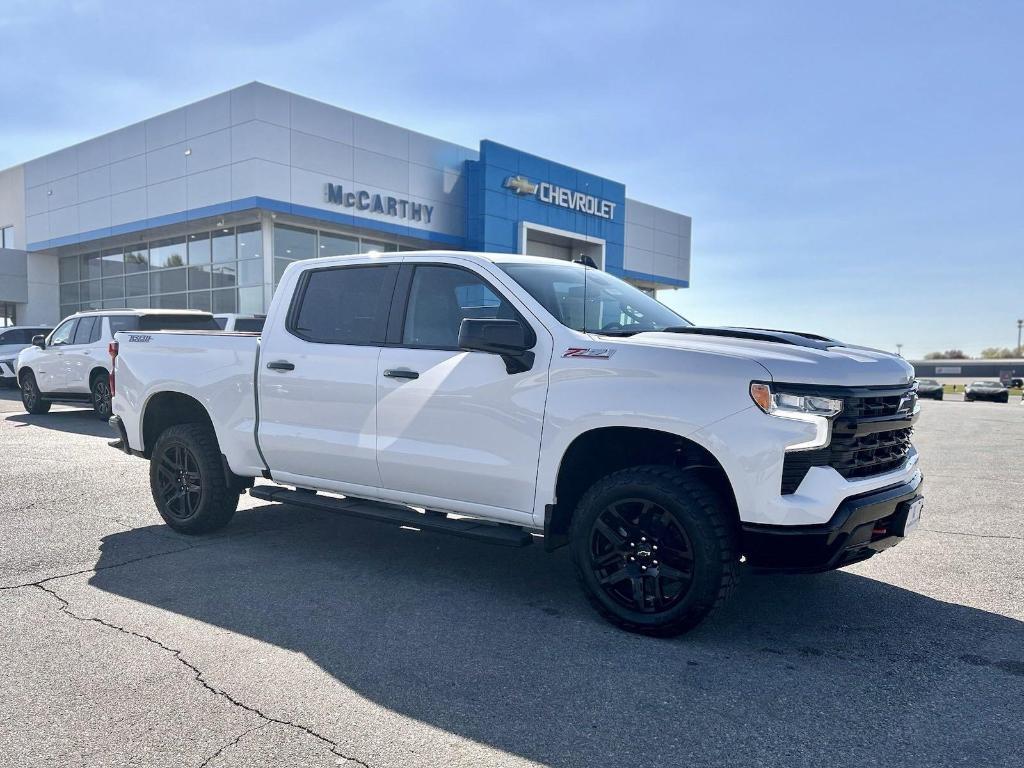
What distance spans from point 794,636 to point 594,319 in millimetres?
2011

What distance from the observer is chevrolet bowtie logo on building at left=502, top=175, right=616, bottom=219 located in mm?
30266

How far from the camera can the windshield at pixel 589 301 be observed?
456cm

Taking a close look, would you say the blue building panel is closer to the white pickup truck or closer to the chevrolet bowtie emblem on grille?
the chevrolet bowtie emblem on grille

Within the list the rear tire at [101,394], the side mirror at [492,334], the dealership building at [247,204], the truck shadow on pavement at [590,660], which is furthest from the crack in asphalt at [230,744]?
the dealership building at [247,204]

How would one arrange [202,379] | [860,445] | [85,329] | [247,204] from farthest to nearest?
[247,204] → [85,329] → [202,379] → [860,445]

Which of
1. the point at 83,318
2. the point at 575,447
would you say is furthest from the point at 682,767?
the point at 83,318

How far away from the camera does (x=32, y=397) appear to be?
14539 millimetres

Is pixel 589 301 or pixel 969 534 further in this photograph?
pixel 969 534

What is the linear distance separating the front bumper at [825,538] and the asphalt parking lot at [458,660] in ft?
1.55

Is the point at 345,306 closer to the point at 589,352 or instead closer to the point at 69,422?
the point at 589,352

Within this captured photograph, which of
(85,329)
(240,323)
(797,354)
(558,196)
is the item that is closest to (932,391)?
(558,196)

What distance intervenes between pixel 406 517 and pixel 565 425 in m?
1.27

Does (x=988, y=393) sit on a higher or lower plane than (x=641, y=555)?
lower

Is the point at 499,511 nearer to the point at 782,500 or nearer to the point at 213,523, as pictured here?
the point at 782,500
